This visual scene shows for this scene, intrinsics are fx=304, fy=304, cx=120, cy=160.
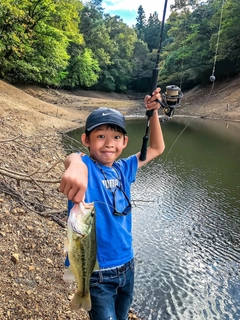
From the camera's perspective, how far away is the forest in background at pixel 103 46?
18844 millimetres

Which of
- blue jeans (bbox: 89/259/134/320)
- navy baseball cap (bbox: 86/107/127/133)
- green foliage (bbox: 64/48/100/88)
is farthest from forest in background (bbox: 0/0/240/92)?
blue jeans (bbox: 89/259/134/320)

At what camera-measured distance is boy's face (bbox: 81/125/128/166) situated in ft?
6.17

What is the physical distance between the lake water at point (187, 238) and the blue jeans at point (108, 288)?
2062 mm

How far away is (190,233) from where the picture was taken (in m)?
5.83

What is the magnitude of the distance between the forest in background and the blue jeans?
8006 mm

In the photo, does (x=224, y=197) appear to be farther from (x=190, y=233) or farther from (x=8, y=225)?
(x=8, y=225)

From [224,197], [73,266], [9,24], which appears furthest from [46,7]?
[73,266]

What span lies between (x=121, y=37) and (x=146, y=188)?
144 feet

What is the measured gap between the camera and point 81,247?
149 centimetres

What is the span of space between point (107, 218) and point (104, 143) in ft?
1.50

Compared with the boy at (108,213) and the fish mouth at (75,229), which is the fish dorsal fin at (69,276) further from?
the fish mouth at (75,229)

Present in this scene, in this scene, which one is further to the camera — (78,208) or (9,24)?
(9,24)

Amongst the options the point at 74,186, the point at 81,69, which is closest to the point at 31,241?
the point at 74,186

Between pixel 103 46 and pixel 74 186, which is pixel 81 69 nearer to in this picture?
pixel 103 46
